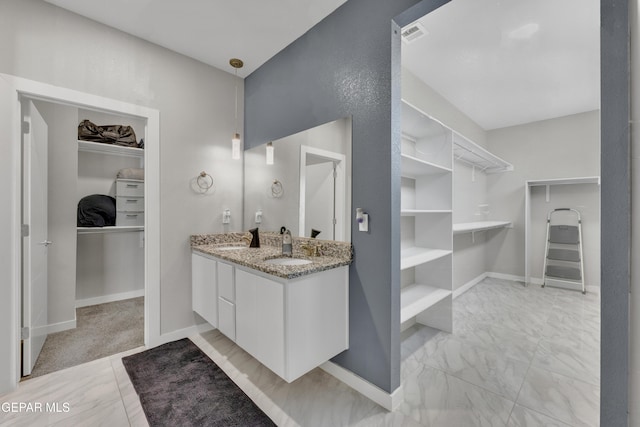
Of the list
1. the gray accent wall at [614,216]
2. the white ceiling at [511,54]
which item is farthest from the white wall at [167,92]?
the gray accent wall at [614,216]

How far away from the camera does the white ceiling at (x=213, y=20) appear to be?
1935 millimetres

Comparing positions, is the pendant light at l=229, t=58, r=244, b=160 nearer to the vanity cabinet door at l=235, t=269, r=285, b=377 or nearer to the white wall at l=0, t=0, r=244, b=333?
the white wall at l=0, t=0, r=244, b=333

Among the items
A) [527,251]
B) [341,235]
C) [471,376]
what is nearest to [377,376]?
[471,376]

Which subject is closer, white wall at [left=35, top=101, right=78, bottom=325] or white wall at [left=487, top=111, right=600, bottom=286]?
white wall at [left=35, top=101, right=78, bottom=325]

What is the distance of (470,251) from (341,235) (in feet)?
10.4

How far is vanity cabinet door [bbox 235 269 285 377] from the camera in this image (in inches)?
61.9

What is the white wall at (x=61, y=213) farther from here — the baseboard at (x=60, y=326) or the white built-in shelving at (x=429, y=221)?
the white built-in shelving at (x=429, y=221)

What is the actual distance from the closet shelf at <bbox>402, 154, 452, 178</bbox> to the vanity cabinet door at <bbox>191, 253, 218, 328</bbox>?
180cm

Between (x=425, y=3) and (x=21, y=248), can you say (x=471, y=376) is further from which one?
(x=21, y=248)

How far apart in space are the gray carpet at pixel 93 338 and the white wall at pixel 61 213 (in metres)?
0.22

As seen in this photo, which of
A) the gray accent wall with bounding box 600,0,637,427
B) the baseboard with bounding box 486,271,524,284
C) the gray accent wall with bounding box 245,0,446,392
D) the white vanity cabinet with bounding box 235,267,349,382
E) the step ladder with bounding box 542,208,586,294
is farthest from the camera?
the baseboard with bounding box 486,271,524,284

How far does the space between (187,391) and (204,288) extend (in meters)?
0.79

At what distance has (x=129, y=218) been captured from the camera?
3420 mm

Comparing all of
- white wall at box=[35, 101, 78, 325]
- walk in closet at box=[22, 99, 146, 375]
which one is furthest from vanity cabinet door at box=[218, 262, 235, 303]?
white wall at box=[35, 101, 78, 325]
